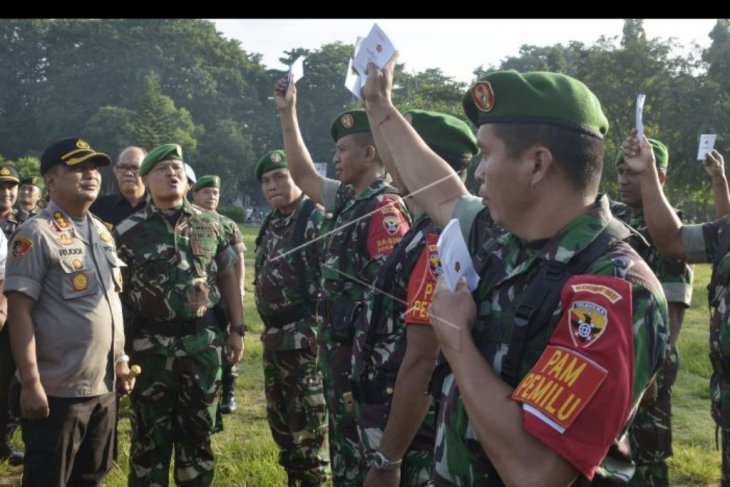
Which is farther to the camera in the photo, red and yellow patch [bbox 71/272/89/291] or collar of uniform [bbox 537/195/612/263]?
red and yellow patch [bbox 71/272/89/291]

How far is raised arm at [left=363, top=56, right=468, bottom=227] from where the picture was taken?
100 inches

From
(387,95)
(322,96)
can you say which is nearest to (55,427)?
(387,95)

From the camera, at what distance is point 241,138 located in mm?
52812

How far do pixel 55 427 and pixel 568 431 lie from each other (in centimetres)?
297

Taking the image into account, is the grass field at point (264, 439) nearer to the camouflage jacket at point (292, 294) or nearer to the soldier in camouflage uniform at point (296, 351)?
the soldier in camouflage uniform at point (296, 351)

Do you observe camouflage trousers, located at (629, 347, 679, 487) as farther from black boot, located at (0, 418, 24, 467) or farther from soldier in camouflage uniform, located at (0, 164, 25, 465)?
black boot, located at (0, 418, 24, 467)

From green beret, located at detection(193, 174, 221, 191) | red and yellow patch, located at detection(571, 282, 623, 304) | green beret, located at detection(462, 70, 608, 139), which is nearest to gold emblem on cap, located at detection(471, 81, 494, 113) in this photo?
green beret, located at detection(462, 70, 608, 139)

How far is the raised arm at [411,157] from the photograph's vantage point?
2.55m

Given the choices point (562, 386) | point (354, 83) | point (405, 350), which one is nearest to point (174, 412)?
point (405, 350)

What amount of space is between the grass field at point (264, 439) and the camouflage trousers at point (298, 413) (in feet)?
0.59

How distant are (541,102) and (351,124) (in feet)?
7.21

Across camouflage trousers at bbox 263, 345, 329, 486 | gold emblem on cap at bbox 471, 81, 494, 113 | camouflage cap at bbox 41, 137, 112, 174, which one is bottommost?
camouflage trousers at bbox 263, 345, 329, 486

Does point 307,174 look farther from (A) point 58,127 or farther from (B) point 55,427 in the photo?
(A) point 58,127

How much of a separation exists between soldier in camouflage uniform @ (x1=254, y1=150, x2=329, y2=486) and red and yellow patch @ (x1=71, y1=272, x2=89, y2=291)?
4.63ft
